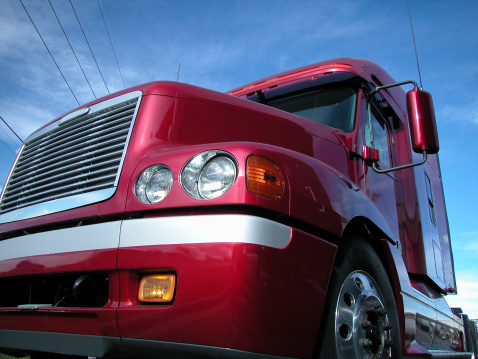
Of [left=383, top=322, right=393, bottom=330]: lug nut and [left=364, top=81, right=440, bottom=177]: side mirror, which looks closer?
[left=383, top=322, right=393, bottom=330]: lug nut

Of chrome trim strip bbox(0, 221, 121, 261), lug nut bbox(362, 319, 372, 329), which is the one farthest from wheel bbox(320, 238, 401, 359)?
chrome trim strip bbox(0, 221, 121, 261)

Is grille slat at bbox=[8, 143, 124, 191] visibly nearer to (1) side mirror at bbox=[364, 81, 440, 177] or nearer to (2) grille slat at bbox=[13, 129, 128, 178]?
(2) grille slat at bbox=[13, 129, 128, 178]

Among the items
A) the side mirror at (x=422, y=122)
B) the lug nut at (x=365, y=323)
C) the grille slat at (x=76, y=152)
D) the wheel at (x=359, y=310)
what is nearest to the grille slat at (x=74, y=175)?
the grille slat at (x=76, y=152)

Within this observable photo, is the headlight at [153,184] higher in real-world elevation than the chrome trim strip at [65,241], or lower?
higher

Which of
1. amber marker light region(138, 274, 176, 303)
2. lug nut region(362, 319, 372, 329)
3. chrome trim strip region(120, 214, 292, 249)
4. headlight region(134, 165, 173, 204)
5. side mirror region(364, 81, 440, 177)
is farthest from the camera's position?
side mirror region(364, 81, 440, 177)

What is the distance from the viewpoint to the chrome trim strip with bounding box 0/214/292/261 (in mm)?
1787

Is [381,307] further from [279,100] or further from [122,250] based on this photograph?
[279,100]

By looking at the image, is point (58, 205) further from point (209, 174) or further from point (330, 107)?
point (330, 107)

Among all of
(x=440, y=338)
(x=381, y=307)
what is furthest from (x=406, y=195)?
(x=381, y=307)

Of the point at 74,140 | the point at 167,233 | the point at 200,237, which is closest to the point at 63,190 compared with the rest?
the point at 74,140

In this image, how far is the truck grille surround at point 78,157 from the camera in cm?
239

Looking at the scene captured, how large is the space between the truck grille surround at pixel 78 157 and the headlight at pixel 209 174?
0.46 meters

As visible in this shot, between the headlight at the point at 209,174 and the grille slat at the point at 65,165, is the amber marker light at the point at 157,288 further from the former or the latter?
the grille slat at the point at 65,165

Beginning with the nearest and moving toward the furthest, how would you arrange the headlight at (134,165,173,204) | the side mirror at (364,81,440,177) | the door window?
the headlight at (134,165,173,204), the side mirror at (364,81,440,177), the door window
